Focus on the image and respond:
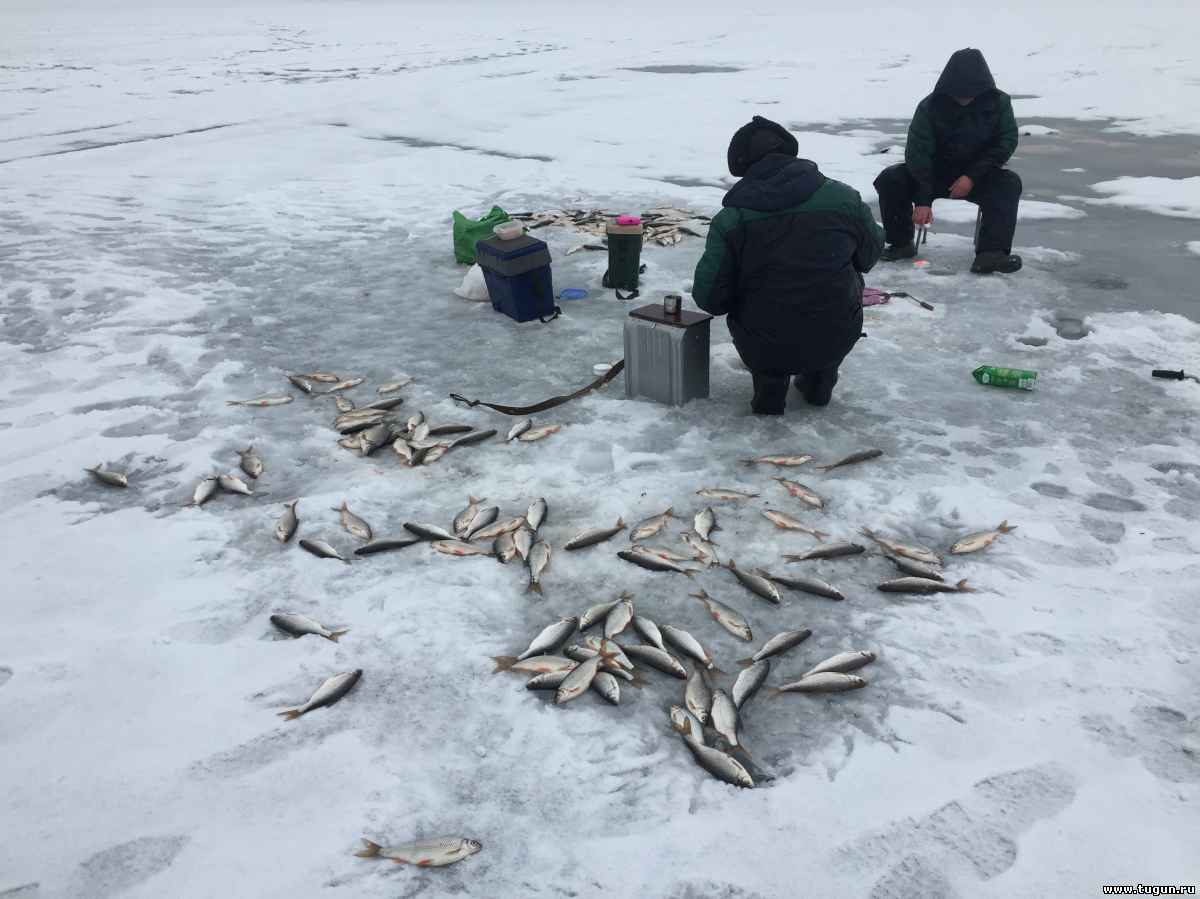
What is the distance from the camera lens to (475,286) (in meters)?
6.85

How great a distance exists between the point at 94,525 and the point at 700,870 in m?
3.51

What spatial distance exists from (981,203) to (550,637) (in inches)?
244

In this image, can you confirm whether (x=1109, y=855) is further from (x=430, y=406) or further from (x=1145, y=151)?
(x=1145, y=151)

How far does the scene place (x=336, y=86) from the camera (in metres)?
21.2

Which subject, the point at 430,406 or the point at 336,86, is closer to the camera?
the point at 430,406

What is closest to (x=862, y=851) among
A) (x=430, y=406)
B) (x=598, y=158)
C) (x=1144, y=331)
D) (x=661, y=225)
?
(x=430, y=406)

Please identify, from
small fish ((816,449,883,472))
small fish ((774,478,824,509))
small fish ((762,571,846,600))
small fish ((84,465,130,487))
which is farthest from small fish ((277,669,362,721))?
small fish ((816,449,883,472))

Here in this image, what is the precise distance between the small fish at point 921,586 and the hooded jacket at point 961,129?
5083mm

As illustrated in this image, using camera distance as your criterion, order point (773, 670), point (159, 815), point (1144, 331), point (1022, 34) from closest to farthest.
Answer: point (159, 815), point (773, 670), point (1144, 331), point (1022, 34)

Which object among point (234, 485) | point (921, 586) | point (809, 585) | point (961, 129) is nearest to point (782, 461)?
point (809, 585)

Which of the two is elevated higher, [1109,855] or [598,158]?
[598,158]

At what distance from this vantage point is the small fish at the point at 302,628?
327 cm

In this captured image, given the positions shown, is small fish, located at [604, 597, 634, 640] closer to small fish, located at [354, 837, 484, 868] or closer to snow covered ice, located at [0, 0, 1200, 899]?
snow covered ice, located at [0, 0, 1200, 899]

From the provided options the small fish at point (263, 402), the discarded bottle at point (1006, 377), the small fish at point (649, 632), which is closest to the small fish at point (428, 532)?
the small fish at point (649, 632)
